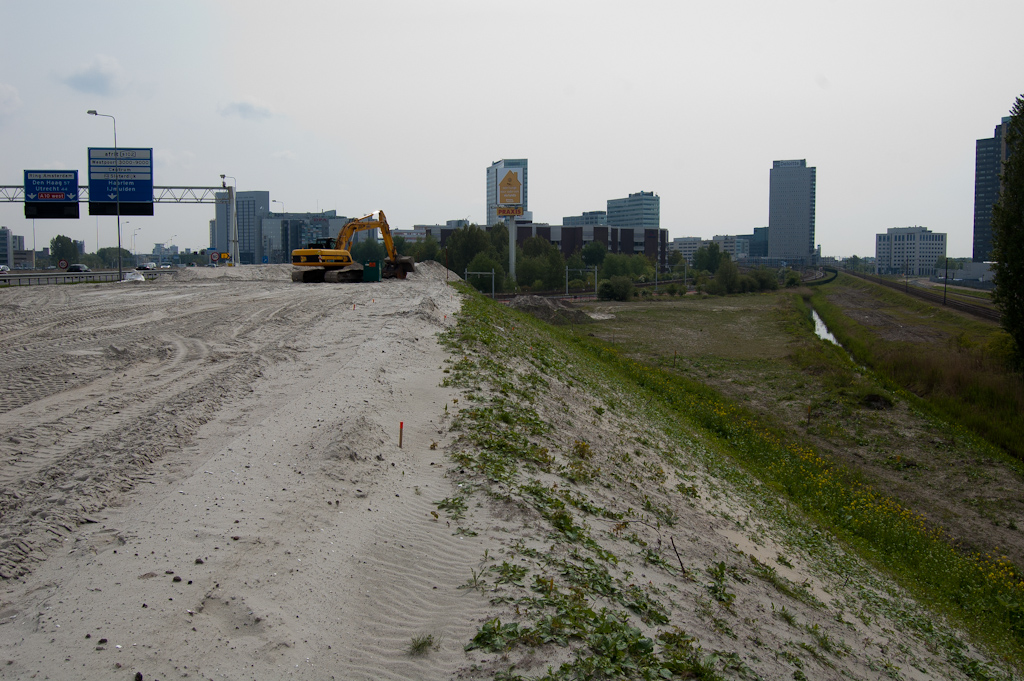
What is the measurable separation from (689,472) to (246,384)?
9.07 m

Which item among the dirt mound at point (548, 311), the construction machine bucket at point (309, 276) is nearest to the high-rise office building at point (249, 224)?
the dirt mound at point (548, 311)

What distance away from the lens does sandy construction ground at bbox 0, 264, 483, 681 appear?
17.4 feet

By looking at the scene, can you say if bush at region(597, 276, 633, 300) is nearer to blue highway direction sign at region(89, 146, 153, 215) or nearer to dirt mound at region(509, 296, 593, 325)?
dirt mound at region(509, 296, 593, 325)

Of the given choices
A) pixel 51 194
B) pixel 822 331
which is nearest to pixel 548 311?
pixel 822 331

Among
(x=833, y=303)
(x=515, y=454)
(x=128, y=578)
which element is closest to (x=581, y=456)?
(x=515, y=454)

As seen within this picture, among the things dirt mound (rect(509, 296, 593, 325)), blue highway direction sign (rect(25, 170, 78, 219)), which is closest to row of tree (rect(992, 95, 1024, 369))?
dirt mound (rect(509, 296, 593, 325))

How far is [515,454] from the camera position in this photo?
10.2 metres

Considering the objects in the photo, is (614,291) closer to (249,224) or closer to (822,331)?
(822,331)

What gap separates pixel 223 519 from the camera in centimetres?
730

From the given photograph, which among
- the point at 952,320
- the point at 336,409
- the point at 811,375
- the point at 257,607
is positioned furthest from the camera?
the point at 952,320

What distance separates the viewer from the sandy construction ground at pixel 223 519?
530 centimetres

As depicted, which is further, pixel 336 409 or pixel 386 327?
pixel 386 327

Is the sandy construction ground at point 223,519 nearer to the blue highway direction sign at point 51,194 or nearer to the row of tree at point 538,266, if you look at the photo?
the blue highway direction sign at point 51,194

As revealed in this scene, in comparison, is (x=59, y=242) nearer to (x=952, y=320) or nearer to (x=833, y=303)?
→ (x=833, y=303)
